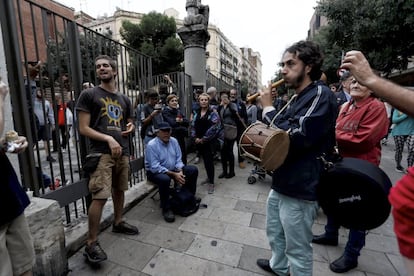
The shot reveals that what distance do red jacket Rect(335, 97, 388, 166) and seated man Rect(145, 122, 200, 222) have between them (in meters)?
2.29

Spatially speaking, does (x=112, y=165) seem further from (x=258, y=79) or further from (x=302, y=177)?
(x=258, y=79)

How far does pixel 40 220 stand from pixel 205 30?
6.79 metres

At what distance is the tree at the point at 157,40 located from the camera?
23484mm

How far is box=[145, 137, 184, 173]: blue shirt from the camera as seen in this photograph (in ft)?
11.8

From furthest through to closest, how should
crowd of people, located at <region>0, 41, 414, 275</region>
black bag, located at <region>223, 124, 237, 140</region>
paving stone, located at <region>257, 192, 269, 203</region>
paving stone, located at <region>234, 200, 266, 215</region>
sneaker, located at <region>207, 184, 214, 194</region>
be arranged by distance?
1. black bag, located at <region>223, 124, 237, 140</region>
2. sneaker, located at <region>207, 184, 214, 194</region>
3. paving stone, located at <region>257, 192, 269, 203</region>
4. paving stone, located at <region>234, 200, 266, 215</region>
5. crowd of people, located at <region>0, 41, 414, 275</region>

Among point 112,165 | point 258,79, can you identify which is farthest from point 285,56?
point 258,79

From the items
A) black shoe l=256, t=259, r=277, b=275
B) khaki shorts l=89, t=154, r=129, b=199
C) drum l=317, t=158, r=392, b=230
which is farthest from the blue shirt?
drum l=317, t=158, r=392, b=230

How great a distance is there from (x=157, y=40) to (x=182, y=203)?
81.5 feet

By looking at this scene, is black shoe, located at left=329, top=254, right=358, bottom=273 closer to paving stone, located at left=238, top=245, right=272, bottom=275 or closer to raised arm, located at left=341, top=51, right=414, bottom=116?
paving stone, located at left=238, top=245, right=272, bottom=275

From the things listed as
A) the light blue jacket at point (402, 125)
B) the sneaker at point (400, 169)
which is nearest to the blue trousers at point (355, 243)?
the light blue jacket at point (402, 125)

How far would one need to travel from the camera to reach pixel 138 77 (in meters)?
4.37

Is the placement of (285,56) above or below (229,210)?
above

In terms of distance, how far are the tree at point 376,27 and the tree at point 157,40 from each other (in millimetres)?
15467

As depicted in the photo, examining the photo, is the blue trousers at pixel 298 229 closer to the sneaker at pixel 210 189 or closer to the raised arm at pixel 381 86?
the raised arm at pixel 381 86
